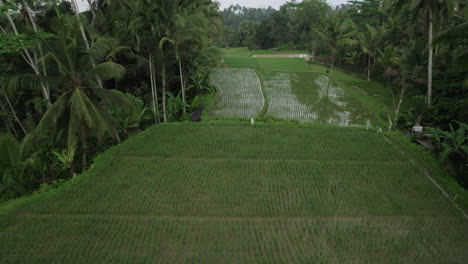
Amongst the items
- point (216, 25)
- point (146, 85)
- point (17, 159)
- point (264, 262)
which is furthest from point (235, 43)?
point (264, 262)

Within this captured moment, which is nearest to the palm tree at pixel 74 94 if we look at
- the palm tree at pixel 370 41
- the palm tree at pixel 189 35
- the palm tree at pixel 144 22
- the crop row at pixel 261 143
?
the crop row at pixel 261 143

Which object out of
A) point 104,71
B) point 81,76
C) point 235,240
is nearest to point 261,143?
point 235,240

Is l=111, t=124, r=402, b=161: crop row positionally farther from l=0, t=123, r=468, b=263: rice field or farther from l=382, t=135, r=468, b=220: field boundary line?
l=382, t=135, r=468, b=220: field boundary line

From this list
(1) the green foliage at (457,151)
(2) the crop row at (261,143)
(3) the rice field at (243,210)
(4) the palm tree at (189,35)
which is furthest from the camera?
(4) the palm tree at (189,35)

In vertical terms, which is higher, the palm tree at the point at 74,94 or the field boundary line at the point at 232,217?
the palm tree at the point at 74,94

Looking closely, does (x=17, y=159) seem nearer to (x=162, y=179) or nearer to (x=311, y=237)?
(x=162, y=179)

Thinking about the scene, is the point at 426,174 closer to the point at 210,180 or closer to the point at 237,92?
the point at 210,180

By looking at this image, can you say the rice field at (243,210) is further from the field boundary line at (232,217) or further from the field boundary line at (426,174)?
the field boundary line at (426,174)
